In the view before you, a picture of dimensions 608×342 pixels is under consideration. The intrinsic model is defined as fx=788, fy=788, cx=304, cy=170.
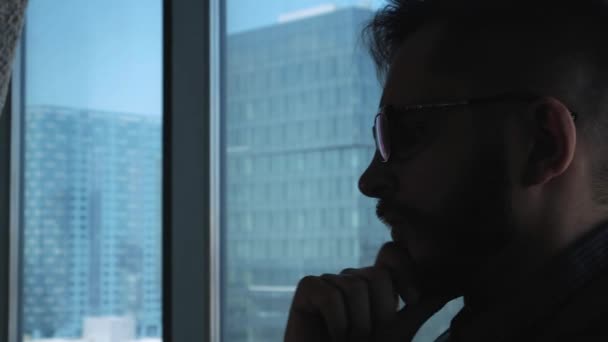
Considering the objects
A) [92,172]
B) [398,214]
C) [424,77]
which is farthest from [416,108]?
[92,172]

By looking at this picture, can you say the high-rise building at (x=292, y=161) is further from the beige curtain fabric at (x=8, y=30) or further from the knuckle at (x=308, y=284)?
the knuckle at (x=308, y=284)

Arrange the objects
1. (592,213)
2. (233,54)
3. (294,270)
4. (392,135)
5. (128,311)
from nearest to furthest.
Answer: (592,213), (392,135), (294,270), (233,54), (128,311)

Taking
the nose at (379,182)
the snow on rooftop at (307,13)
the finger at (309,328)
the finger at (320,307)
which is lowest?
the finger at (309,328)

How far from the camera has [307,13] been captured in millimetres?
2361

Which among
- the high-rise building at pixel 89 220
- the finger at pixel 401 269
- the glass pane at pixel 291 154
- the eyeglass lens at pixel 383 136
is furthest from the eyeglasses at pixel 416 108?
the high-rise building at pixel 89 220

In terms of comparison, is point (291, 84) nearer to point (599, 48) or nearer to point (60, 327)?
point (599, 48)

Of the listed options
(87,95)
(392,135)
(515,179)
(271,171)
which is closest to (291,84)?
(271,171)

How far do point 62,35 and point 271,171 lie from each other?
1899mm

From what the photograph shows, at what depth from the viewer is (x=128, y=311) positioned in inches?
129

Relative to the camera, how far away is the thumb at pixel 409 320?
1.28 metres

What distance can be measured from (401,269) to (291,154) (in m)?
1.11

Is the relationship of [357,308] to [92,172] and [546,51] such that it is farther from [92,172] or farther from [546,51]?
[92,172]

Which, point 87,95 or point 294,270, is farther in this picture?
point 87,95

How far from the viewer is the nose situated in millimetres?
1314
